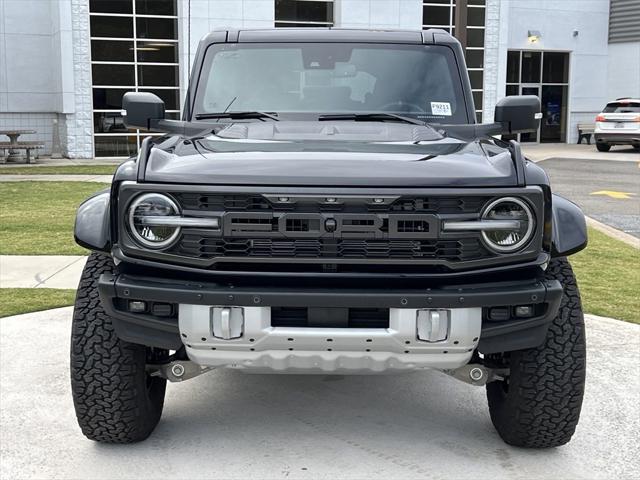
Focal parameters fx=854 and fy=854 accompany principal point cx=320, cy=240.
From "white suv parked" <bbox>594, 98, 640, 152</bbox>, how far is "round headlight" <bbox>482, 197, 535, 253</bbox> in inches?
1020

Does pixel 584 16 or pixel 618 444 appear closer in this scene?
pixel 618 444

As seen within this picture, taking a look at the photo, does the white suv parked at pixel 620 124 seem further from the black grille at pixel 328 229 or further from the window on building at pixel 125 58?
the black grille at pixel 328 229

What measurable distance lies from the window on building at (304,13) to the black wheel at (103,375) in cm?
2288

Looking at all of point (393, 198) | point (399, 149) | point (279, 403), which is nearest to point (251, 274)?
point (393, 198)

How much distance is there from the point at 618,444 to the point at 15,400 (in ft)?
9.44

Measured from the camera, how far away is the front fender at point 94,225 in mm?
3289

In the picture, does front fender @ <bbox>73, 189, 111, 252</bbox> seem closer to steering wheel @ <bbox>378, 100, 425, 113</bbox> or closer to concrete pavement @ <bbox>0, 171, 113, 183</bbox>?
steering wheel @ <bbox>378, 100, 425, 113</bbox>

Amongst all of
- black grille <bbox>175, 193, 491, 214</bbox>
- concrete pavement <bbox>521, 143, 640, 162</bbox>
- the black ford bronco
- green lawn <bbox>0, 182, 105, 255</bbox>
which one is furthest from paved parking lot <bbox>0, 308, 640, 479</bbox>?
concrete pavement <bbox>521, 143, 640, 162</bbox>

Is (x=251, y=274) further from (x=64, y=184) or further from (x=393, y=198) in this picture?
(x=64, y=184)

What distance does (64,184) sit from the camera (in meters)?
15.8

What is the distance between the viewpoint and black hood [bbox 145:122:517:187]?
10.1ft

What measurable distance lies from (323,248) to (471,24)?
26518mm

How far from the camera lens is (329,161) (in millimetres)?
3193

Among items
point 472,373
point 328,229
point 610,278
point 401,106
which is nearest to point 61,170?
point 610,278
